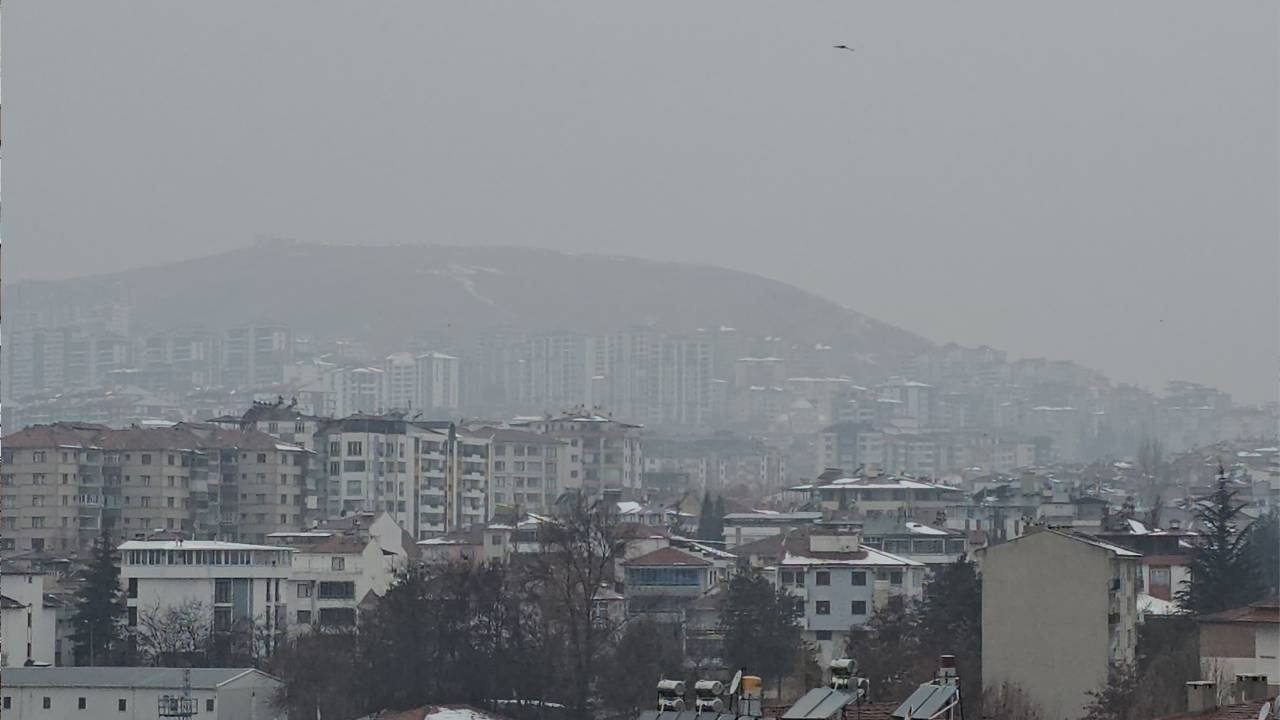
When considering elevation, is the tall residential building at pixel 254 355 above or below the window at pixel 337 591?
above

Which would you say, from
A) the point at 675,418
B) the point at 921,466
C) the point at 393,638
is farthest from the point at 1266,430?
the point at 393,638

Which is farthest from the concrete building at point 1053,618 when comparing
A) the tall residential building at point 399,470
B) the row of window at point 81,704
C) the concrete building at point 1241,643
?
the tall residential building at point 399,470

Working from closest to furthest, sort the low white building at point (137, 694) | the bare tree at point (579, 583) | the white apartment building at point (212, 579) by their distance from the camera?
the bare tree at point (579, 583)
the low white building at point (137, 694)
the white apartment building at point (212, 579)

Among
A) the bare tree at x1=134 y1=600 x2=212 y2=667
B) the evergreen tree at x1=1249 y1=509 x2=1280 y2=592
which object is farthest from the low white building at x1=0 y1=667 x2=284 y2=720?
the evergreen tree at x1=1249 y1=509 x2=1280 y2=592

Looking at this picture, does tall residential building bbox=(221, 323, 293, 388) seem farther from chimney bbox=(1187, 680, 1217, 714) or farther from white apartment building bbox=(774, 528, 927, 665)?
chimney bbox=(1187, 680, 1217, 714)

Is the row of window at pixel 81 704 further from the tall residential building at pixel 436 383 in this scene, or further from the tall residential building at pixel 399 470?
the tall residential building at pixel 436 383

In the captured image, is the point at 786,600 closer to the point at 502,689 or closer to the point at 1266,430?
the point at 502,689

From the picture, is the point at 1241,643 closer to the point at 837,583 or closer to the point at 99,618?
the point at 837,583
